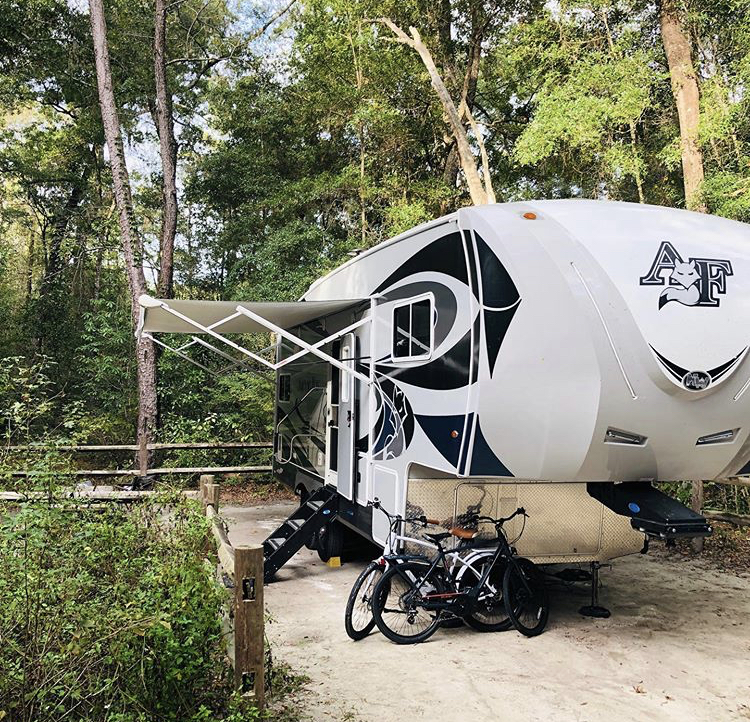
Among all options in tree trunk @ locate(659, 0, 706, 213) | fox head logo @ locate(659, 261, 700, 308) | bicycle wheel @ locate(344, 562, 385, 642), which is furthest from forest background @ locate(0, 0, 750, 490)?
bicycle wheel @ locate(344, 562, 385, 642)

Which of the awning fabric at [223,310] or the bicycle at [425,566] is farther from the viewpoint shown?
the awning fabric at [223,310]

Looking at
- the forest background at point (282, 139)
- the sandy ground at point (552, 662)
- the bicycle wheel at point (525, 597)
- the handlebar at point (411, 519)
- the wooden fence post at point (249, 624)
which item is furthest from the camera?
the forest background at point (282, 139)

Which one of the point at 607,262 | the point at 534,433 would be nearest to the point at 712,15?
the point at 607,262

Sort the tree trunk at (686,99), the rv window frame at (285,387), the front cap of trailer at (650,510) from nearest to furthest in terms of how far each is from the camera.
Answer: the front cap of trailer at (650,510)
the rv window frame at (285,387)
the tree trunk at (686,99)

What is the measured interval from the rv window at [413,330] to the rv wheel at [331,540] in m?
2.31

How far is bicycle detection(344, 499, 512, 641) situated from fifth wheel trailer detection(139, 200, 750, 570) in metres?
0.24

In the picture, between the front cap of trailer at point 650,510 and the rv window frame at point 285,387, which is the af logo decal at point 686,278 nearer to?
the front cap of trailer at point 650,510

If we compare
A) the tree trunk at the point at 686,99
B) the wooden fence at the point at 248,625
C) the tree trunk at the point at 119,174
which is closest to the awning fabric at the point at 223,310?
the wooden fence at the point at 248,625

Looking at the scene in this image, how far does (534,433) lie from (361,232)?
39.5ft

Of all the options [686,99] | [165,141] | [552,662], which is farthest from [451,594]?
[165,141]

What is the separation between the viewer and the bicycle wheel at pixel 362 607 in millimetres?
4863

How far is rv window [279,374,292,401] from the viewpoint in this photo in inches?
361

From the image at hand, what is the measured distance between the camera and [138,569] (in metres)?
3.62

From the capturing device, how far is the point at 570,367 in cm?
412
